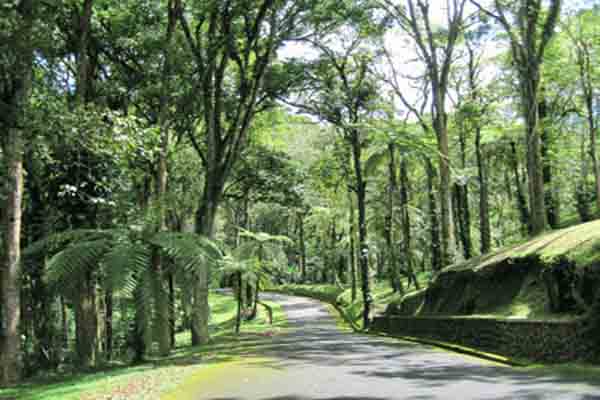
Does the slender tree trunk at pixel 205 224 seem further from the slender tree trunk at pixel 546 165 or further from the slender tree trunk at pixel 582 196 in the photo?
the slender tree trunk at pixel 582 196

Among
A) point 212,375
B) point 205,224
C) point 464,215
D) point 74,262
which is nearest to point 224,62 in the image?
point 205,224

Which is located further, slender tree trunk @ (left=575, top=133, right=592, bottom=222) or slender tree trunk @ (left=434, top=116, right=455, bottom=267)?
slender tree trunk @ (left=575, top=133, right=592, bottom=222)

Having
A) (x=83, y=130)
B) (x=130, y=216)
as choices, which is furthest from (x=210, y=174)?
(x=83, y=130)

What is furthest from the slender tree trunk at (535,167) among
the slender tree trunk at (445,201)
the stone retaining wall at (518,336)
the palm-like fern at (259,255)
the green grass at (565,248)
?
the palm-like fern at (259,255)

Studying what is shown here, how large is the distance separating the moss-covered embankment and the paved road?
89 cm

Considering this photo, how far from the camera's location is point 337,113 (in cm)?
2111

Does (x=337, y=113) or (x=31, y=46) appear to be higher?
(x=337, y=113)

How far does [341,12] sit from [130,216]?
8.45 m

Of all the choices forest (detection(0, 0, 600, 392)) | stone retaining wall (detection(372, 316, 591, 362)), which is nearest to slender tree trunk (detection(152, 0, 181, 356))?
forest (detection(0, 0, 600, 392))

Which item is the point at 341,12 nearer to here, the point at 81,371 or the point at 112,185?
the point at 112,185

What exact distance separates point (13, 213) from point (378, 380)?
716 cm

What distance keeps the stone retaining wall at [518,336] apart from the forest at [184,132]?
3.75 meters

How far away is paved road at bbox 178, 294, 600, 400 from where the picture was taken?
6.06 m

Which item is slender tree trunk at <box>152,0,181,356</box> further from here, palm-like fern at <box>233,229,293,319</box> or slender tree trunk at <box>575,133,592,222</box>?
slender tree trunk at <box>575,133,592,222</box>
